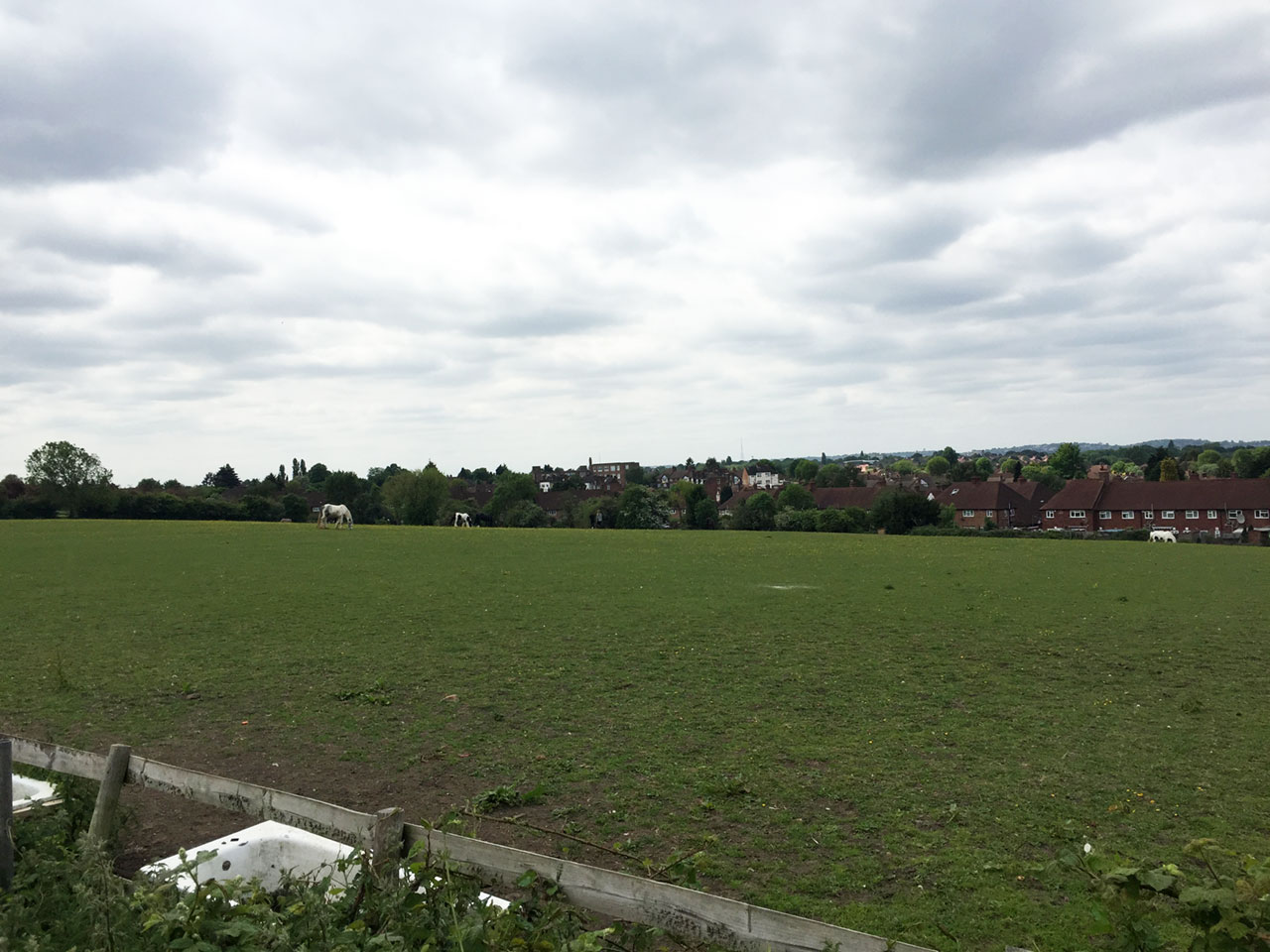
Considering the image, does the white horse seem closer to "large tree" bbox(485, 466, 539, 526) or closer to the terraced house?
"large tree" bbox(485, 466, 539, 526)

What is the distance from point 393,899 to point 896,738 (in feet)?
19.6

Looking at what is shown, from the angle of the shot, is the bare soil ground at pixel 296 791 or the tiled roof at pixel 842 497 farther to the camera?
the tiled roof at pixel 842 497

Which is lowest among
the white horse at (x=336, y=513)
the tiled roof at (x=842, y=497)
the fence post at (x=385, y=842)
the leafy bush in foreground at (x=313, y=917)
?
the leafy bush in foreground at (x=313, y=917)

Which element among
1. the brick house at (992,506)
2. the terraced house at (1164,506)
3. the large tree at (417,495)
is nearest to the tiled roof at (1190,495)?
the terraced house at (1164,506)

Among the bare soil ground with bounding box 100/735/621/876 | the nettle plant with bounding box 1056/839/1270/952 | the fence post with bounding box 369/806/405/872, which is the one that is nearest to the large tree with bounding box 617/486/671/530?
the bare soil ground with bounding box 100/735/621/876

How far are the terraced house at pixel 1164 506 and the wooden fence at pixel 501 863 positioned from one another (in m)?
79.9

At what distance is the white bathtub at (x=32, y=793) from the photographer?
5336mm

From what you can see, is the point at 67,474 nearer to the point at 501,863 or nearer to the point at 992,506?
the point at 501,863

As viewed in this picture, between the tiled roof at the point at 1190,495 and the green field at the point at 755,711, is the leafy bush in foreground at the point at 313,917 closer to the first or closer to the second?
the green field at the point at 755,711

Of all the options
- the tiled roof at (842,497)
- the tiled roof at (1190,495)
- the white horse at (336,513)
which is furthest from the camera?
the tiled roof at (842,497)

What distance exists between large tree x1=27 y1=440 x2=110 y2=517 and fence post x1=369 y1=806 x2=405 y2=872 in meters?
78.7

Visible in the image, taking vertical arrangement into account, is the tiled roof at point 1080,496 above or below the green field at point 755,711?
above

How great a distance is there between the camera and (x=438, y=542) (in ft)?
126

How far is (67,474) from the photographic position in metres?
72.1
